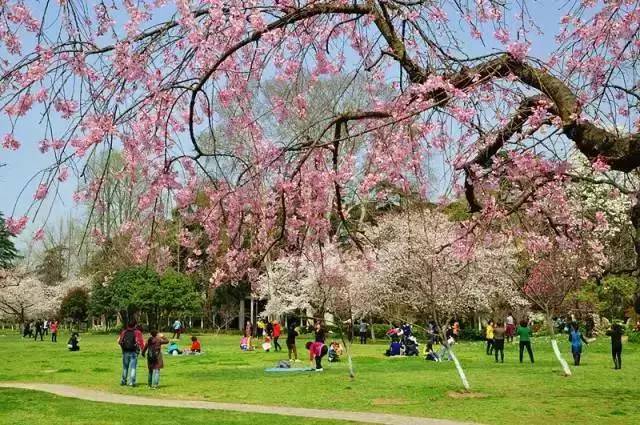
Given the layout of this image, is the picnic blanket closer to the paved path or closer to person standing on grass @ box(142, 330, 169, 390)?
person standing on grass @ box(142, 330, 169, 390)

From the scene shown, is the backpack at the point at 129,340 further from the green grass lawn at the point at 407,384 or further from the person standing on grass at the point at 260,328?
the person standing on grass at the point at 260,328

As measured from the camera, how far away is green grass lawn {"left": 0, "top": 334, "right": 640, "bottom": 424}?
→ 10.8 metres

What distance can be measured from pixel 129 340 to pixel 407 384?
5.96 m

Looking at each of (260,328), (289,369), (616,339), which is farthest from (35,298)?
(616,339)

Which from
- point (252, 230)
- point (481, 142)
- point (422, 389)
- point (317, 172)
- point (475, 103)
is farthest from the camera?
point (422, 389)

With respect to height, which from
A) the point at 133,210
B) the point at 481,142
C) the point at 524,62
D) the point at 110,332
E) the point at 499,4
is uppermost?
the point at 499,4

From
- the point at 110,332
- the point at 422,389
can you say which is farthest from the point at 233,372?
the point at 110,332

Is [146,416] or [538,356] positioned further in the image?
[538,356]

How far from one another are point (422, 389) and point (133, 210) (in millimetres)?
9096

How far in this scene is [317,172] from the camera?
7.11 metres

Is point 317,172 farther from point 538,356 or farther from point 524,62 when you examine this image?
point 538,356

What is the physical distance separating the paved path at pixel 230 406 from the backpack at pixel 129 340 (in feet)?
3.55

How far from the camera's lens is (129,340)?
1423cm

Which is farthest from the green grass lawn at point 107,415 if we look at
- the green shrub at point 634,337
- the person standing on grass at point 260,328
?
the person standing on grass at point 260,328
